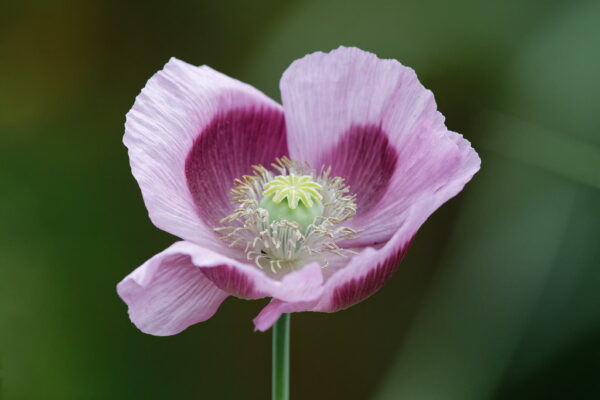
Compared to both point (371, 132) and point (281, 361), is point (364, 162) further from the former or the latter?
point (281, 361)

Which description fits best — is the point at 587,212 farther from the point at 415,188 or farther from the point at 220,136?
the point at 220,136

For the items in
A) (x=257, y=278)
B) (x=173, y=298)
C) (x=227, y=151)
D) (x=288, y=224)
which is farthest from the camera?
(x=227, y=151)

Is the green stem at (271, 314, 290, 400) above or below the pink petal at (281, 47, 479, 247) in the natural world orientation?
below

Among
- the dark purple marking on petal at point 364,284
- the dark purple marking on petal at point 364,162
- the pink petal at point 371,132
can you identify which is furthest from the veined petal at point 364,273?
the dark purple marking on petal at point 364,162

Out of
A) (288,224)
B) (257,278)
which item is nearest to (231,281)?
(257,278)

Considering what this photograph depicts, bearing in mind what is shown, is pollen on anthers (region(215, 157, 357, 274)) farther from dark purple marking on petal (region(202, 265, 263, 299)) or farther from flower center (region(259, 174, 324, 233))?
dark purple marking on petal (region(202, 265, 263, 299))

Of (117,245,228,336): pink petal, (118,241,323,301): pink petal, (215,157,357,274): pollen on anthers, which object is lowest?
(117,245,228,336): pink petal

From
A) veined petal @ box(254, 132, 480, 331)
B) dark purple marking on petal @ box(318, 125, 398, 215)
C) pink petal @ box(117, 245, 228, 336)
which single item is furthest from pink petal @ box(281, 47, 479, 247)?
pink petal @ box(117, 245, 228, 336)
